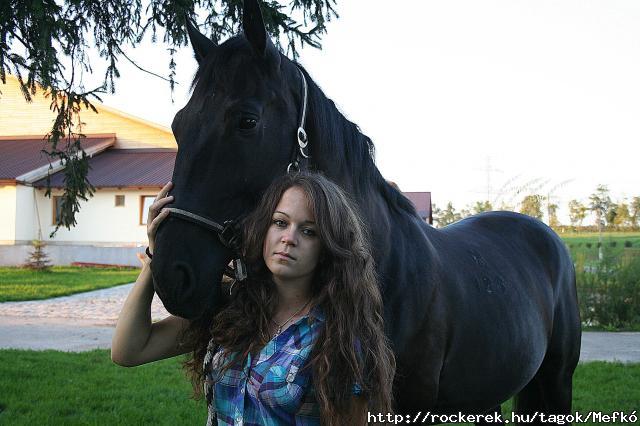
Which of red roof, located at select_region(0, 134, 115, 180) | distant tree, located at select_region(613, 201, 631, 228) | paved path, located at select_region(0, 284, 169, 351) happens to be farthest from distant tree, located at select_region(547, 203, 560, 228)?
red roof, located at select_region(0, 134, 115, 180)

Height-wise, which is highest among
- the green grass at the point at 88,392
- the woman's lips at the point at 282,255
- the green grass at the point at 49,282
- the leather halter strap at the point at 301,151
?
the leather halter strap at the point at 301,151

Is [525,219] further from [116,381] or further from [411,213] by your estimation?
[116,381]

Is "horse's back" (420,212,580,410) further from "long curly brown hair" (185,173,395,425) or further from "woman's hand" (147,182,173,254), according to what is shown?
"woman's hand" (147,182,173,254)

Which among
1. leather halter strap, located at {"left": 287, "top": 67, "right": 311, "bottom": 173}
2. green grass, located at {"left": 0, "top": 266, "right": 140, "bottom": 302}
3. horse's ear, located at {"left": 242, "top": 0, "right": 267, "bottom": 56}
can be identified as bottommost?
green grass, located at {"left": 0, "top": 266, "right": 140, "bottom": 302}

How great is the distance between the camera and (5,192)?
19922 mm

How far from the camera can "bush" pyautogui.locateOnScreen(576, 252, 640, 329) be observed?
9117 millimetres

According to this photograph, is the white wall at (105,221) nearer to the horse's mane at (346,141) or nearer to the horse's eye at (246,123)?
the horse's mane at (346,141)

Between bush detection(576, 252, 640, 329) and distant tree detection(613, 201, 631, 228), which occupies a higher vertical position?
distant tree detection(613, 201, 631, 228)

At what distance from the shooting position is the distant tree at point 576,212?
51.1ft

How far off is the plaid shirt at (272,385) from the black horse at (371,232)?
0.73ft

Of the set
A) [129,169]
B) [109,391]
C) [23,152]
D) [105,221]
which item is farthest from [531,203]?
[23,152]

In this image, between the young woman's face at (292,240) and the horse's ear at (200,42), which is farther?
the horse's ear at (200,42)

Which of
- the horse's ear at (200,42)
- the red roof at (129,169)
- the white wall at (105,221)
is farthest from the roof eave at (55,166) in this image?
the horse's ear at (200,42)

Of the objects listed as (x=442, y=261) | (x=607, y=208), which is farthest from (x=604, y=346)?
(x=607, y=208)
